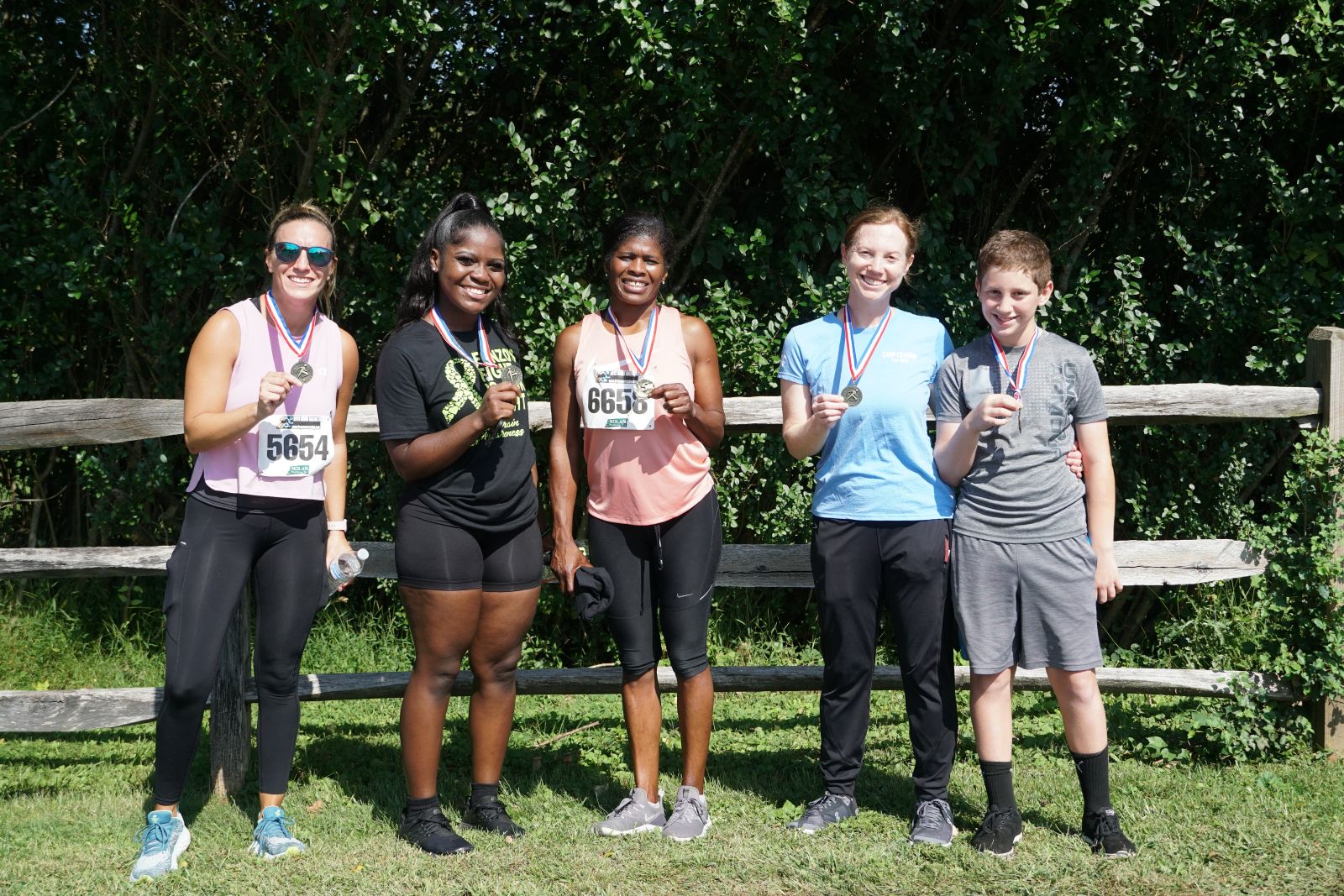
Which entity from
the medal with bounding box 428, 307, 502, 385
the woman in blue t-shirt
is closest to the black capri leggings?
the woman in blue t-shirt

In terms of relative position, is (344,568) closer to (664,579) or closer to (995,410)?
(664,579)

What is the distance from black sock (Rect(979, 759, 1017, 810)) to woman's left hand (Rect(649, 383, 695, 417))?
5.12 ft

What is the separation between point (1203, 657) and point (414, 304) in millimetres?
4690

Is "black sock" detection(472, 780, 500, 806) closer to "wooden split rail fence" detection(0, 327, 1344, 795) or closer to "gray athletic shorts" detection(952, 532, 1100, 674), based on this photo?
"wooden split rail fence" detection(0, 327, 1344, 795)

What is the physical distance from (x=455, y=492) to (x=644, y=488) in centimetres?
63

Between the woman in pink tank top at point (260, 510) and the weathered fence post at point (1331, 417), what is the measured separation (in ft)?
12.6

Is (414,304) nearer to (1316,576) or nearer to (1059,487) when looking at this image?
(1059,487)

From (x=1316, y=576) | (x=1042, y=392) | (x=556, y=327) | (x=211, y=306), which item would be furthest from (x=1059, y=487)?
(x=211, y=306)

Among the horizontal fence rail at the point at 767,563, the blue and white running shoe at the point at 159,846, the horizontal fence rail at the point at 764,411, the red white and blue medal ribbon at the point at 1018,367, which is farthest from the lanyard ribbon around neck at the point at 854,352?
the blue and white running shoe at the point at 159,846

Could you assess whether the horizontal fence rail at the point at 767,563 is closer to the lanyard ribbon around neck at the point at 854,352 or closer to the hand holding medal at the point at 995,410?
the lanyard ribbon around neck at the point at 854,352

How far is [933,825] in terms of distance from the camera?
3.98 metres

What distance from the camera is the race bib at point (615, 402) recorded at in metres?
3.87

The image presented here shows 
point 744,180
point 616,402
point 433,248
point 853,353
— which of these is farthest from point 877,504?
point 744,180

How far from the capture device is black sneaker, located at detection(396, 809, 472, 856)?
3.93 meters
